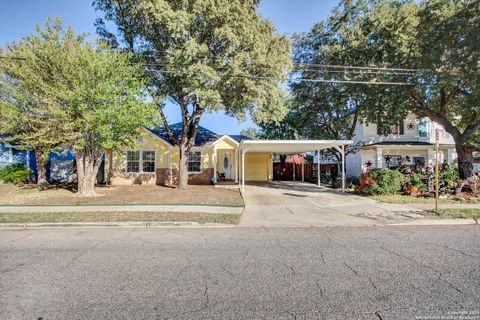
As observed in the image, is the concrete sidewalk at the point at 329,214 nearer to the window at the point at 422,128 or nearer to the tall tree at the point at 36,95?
the tall tree at the point at 36,95

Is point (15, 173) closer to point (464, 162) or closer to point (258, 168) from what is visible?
point (258, 168)

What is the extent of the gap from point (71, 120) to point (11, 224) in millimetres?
5973

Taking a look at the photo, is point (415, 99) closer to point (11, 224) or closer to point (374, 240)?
point (374, 240)

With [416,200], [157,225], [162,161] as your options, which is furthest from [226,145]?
[157,225]

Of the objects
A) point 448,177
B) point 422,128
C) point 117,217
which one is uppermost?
point 422,128

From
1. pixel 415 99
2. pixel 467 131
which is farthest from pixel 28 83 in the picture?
pixel 467 131

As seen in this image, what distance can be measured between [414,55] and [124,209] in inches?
655

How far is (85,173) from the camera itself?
1370 cm

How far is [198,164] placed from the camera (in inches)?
824

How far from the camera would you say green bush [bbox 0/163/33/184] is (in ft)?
59.4

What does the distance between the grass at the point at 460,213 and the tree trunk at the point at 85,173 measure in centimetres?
1499

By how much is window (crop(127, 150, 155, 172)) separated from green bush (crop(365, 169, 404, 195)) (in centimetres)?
1508

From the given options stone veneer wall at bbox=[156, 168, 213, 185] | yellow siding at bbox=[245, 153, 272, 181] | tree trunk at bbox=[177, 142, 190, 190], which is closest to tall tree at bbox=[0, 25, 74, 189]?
tree trunk at bbox=[177, 142, 190, 190]

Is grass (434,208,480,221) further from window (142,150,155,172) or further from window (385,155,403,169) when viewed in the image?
window (142,150,155,172)
